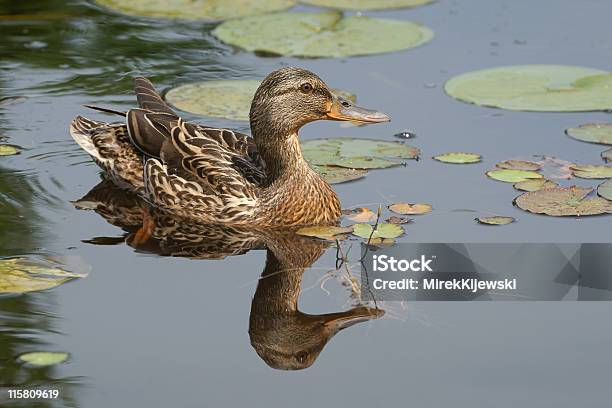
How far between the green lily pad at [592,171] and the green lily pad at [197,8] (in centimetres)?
542

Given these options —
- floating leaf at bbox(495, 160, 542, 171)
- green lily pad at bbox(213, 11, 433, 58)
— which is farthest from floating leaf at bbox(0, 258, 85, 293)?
green lily pad at bbox(213, 11, 433, 58)

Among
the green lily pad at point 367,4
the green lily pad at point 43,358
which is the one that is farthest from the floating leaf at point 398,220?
the green lily pad at point 367,4

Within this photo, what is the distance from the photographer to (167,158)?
11.2 m

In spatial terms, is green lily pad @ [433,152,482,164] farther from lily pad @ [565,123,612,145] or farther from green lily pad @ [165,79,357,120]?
green lily pad @ [165,79,357,120]

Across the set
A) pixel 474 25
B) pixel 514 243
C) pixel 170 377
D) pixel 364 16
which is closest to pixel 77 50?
pixel 364 16

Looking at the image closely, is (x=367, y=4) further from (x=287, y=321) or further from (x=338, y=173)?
(x=287, y=321)

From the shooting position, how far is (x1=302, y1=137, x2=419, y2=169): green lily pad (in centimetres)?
1166

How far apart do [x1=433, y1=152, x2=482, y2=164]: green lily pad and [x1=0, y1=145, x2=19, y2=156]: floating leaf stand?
3.62 metres

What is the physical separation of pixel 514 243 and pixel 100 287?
295cm

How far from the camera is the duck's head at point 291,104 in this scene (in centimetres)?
1077

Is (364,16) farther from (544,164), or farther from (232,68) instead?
(544,164)

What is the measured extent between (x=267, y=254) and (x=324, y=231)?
59cm

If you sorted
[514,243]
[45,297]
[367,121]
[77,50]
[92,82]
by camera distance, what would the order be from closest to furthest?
[45,297] → [514,243] → [367,121] → [92,82] → [77,50]

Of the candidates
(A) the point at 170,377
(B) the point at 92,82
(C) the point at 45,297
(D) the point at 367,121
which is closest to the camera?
(A) the point at 170,377
